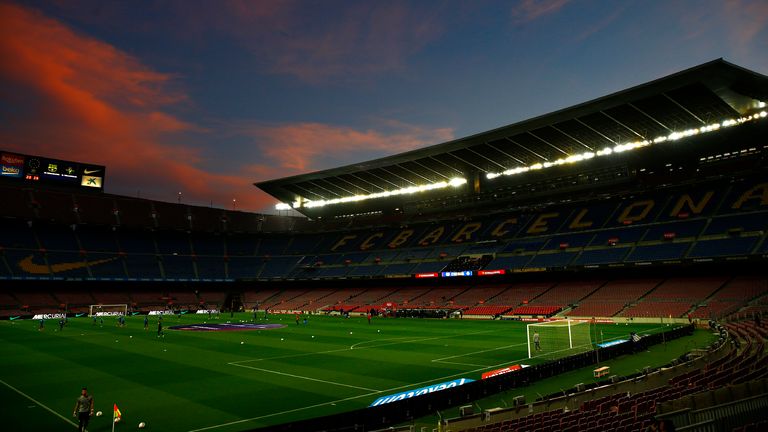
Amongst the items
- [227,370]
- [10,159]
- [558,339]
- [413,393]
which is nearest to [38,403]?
[227,370]

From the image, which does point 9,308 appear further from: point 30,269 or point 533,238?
point 533,238

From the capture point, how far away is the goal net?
91.4 ft

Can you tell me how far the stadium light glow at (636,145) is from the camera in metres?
45.8

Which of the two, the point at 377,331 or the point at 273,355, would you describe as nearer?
the point at 273,355

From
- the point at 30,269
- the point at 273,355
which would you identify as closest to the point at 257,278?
the point at 30,269

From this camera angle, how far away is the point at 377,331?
141 feet

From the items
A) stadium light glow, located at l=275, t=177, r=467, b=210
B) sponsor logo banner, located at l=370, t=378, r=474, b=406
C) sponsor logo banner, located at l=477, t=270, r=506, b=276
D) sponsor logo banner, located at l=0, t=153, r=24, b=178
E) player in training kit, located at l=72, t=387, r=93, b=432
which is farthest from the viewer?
stadium light glow, located at l=275, t=177, r=467, b=210

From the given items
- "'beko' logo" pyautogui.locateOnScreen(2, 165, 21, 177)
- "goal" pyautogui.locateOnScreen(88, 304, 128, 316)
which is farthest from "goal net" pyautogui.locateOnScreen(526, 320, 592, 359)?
"'beko' logo" pyautogui.locateOnScreen(2, 165, 21, 177)

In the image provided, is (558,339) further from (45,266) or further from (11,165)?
(11,165)

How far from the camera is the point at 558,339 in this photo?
31.1 m

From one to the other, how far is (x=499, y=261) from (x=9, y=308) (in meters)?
61.9

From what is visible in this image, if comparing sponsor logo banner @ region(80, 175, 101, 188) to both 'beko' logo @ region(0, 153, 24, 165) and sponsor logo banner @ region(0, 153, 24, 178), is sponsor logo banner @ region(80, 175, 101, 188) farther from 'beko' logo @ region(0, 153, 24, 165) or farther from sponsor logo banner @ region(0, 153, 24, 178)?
'beko' logo @ region(0, 153, 24, 165)

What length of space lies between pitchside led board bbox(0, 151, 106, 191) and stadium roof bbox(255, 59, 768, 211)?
29783mm

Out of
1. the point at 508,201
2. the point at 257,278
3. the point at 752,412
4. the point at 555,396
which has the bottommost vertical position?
the point at 555,396
